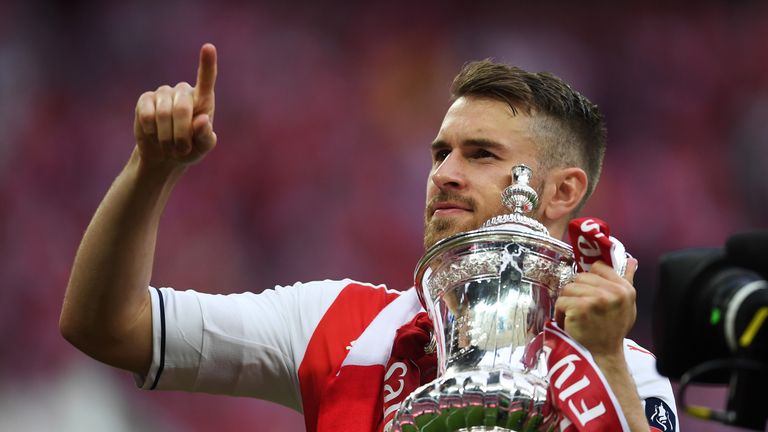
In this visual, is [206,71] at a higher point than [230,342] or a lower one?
higher

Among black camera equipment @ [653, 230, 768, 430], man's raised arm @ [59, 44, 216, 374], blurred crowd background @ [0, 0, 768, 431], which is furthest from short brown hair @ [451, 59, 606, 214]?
blurred crowd background @ [0, 0, 768, 431]

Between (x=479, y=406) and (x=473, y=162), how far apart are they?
856mm

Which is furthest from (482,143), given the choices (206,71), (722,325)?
(722,325)

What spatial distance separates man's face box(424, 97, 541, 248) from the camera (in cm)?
243

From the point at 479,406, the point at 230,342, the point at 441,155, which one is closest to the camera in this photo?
the point at 479,406

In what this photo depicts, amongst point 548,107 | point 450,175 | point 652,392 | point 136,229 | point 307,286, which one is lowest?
point 652,392

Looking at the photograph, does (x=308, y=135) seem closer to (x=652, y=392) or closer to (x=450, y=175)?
(x=450, y=175)

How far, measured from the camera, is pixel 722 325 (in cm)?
135

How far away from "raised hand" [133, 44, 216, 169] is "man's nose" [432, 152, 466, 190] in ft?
2.23

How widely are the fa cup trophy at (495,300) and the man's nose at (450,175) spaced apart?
13.6 inches

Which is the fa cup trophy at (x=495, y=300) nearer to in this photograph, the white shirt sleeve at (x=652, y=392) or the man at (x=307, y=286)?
the man at (x=307, y=286)

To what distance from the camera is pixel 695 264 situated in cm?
139

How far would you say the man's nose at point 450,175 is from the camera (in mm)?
2455

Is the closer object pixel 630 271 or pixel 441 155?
pixel 630 271
